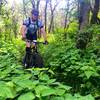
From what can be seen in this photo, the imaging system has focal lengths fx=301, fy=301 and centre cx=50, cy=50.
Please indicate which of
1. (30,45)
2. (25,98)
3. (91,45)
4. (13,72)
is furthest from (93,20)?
(25,98)

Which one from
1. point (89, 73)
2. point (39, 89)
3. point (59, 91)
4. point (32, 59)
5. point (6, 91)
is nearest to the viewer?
point (6, 91)

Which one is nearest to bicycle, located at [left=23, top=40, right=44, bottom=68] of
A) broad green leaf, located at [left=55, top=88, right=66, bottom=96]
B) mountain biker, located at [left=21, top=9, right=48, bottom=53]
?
mountain biker, located at [left=21, top=9, right=48, bottom=53]

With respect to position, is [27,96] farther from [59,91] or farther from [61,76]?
[61,76]

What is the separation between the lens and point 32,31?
936 cm

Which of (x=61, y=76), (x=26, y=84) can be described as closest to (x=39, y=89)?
(x=26, y=84)

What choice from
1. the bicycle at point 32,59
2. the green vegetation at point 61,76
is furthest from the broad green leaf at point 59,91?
the bicycle at point 32,59

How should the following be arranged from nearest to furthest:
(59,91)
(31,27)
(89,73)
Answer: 1. (59,91)
2. (89,73)
3. (31,27)

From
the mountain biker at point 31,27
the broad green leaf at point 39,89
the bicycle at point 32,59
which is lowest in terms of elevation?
the bicycle at point 32,59

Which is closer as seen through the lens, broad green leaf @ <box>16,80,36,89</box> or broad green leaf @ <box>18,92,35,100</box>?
broad green leaf @ <box>18,92,35,100</box>

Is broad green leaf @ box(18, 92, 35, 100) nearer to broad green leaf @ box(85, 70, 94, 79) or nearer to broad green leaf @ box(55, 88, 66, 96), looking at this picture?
broad green leaf @ box(55, 88, 66, 96)

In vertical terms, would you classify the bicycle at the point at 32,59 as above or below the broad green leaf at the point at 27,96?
below

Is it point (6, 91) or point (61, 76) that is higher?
point (6, 91)

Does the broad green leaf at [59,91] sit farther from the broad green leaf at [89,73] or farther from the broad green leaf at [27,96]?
the broad green leaf at [89,73]

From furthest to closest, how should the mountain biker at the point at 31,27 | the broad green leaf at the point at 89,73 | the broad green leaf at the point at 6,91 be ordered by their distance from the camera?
the mountain biker at the point at 31,27, the broad green leaf at the point at 89,73, the broad green leaf at the point at 6,91
